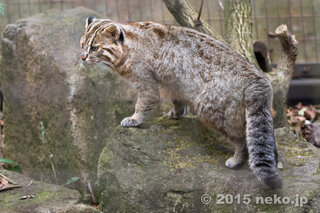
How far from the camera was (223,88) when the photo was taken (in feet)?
14.2

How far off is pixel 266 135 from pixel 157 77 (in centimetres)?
143

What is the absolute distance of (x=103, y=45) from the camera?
4727 millimetres

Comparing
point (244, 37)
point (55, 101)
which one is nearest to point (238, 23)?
point (244, 37)

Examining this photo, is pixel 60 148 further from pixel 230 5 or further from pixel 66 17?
pixel 230 5

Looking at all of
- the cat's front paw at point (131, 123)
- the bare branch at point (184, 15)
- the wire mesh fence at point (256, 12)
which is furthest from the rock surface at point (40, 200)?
the wire mesh fence at point (256, 12)

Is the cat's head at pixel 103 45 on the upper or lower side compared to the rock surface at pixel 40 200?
upper

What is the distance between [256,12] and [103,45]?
483 centimetres

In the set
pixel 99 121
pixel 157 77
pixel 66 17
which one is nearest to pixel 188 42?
pixel 157 77

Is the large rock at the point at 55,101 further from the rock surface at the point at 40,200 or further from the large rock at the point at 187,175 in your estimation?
the large rock at the point at 187,175

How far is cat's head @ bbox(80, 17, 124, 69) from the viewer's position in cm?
473

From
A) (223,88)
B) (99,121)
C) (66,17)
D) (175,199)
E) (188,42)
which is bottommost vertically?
(175,199)

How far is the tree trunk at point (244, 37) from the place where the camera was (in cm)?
605

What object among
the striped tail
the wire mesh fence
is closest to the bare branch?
the striped tail

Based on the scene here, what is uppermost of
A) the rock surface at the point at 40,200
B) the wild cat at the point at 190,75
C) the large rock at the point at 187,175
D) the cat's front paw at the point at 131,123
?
the wild cat at the point at 190,75
